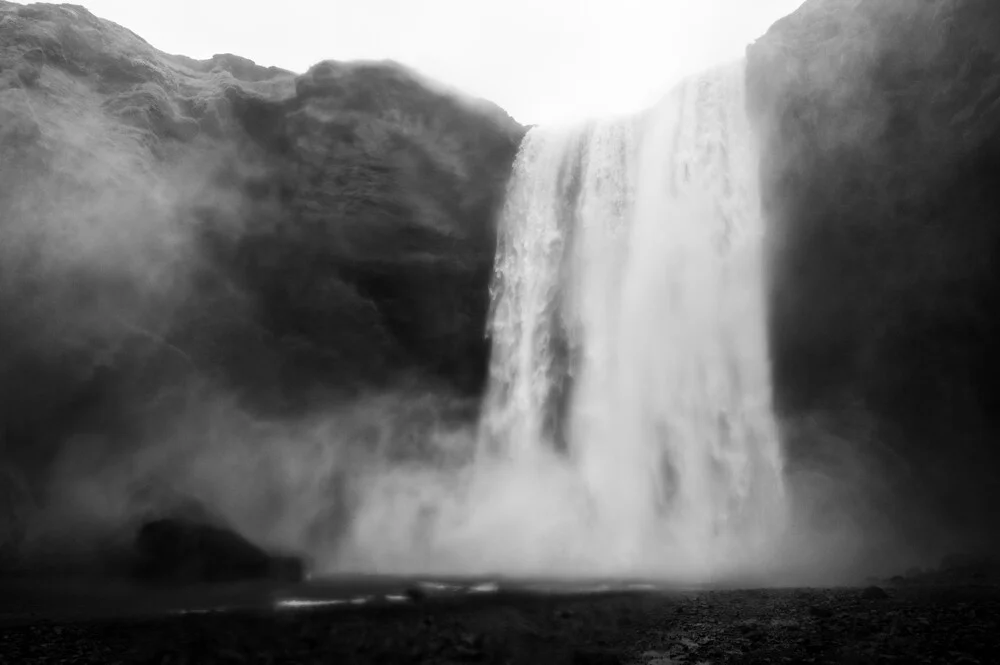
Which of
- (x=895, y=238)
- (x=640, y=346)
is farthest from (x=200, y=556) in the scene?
(x=895, y=238)

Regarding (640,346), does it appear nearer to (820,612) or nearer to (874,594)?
(874,594)

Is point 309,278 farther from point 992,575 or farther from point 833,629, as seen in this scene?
point 992,575

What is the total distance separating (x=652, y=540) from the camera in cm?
1739

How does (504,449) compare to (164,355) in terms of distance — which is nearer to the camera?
(164,355)

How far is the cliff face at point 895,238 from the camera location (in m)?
15.9

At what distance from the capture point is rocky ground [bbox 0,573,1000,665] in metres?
8.74

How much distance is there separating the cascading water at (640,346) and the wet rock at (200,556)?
20.5 ft

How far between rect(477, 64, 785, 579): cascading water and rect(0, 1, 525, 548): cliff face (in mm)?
1793

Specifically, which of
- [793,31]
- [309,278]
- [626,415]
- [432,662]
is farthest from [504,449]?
[793,31]

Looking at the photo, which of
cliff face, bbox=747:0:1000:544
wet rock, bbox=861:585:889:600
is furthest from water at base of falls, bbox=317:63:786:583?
wet rock, bbox=861:585:889:600

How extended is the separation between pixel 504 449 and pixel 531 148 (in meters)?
9.48

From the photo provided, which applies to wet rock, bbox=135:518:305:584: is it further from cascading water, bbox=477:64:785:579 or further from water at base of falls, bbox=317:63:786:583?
cascading water, bbox=477:64:785:579

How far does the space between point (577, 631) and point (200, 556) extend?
35.2ft

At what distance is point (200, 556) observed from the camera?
16.7 m
